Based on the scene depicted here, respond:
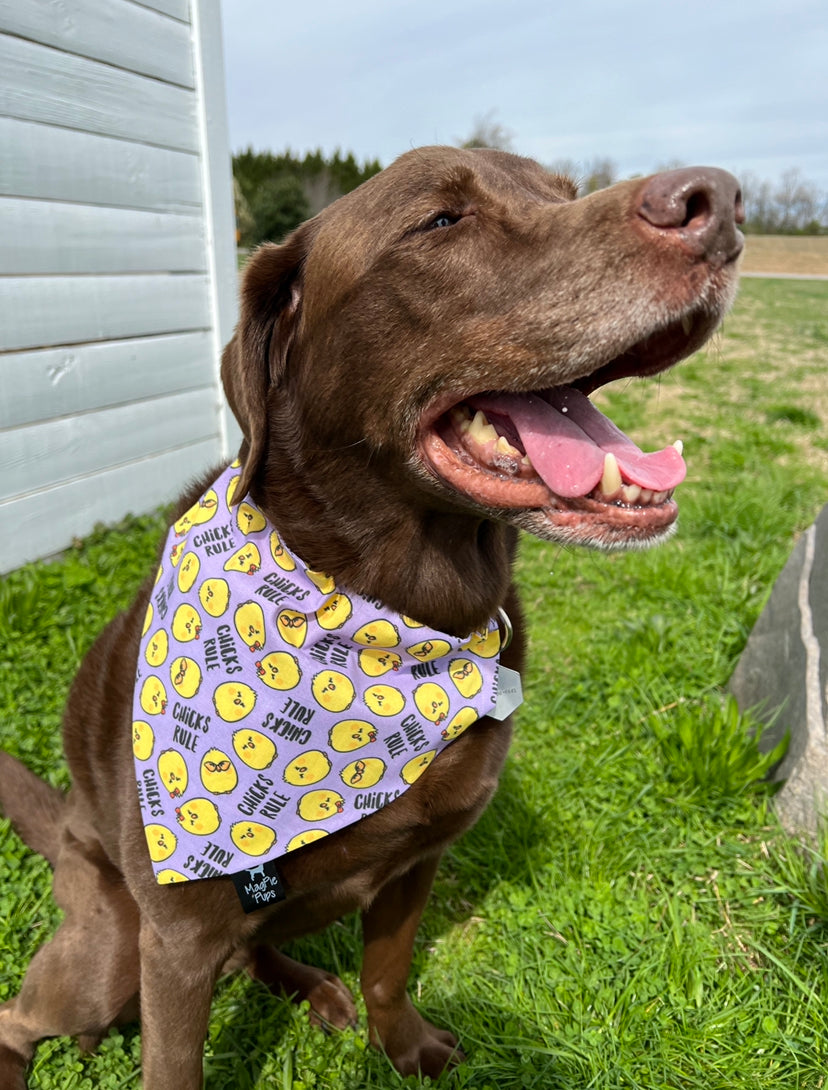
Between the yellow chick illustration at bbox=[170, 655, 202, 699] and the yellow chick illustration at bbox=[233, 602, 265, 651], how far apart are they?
0.38 ft

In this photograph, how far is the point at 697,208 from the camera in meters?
1.25

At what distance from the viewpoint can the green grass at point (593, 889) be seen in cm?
194

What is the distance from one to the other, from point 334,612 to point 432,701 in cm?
27

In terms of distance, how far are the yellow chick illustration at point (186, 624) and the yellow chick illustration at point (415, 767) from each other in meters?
0.49

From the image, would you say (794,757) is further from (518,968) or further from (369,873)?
(369,873)

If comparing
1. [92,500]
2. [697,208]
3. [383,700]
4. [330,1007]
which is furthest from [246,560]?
[92,500]

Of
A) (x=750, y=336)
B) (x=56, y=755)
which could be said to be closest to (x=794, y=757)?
(x=56, y=755)

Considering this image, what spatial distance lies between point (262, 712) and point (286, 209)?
1182 inches

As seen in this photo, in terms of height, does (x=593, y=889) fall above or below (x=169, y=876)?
below

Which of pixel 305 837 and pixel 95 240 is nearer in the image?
pixel 305 837

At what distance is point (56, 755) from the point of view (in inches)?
109

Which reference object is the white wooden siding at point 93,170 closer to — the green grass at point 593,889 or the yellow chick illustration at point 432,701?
the green grass at point 593,889

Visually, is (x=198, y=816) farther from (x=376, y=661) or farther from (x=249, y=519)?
(x=249, y=519)

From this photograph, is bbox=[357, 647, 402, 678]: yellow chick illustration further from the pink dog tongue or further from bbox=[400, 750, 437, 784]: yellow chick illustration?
the pink dog tongue
